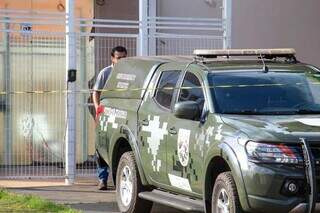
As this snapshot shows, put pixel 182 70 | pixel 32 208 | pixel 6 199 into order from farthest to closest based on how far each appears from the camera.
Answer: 1. pixel 6 199
2. pixel 32 208
3. pixel 182 70

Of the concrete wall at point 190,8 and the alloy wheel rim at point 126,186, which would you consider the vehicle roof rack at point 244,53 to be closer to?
the alloy wheel rim at point 126,186

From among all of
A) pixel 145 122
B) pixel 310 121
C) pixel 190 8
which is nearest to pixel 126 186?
pixel 145 122

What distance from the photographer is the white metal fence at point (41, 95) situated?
1168 cm

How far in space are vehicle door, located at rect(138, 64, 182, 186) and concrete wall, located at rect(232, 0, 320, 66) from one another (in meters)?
5.78

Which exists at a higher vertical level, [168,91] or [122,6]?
[122,6]

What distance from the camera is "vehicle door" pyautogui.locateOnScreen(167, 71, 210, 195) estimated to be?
747 centimetres

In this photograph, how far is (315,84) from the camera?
318 inches

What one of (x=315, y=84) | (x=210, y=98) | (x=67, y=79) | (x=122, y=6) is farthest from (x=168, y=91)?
(x=122, y=6)

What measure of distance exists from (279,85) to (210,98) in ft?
2.59

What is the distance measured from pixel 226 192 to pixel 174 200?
1.16 metres

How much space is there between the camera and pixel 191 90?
8133 millimetres

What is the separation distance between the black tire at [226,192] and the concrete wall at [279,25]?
7.55 meters

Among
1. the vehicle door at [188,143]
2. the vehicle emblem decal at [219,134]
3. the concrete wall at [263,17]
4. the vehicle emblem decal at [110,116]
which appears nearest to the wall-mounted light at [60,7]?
the concrete wall at [263,17]

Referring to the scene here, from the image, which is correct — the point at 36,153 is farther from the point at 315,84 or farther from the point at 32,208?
the point at 315,84
